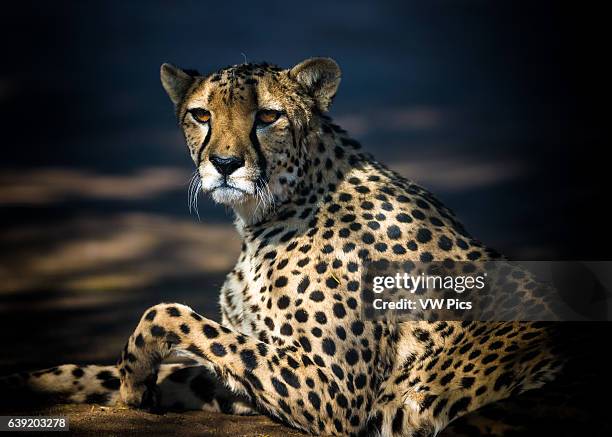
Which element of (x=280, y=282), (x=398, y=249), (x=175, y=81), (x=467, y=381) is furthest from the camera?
(x=175, y=81)

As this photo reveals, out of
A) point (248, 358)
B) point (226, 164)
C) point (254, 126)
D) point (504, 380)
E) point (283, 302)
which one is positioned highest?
point (254, 126)

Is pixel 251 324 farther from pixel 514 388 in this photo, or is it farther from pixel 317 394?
pixel 514 388

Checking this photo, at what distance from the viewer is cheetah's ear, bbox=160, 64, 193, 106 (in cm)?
475

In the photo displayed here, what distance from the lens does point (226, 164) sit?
164 inches

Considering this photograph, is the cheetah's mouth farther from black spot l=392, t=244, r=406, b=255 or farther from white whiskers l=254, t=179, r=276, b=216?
black spot l=392, t=244, r=406, b=255

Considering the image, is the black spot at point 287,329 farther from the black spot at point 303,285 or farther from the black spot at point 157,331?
the black spot at point 157,331

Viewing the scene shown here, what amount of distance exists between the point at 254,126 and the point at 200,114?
282mm

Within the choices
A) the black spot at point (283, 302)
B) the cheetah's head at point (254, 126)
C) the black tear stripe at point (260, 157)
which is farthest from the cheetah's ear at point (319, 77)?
the black spot at point (283, 302)

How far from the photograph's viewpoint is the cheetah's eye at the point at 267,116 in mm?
4414

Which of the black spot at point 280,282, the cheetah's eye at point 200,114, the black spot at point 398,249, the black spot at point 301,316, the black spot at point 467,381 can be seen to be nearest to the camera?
the black spot at point 467,381

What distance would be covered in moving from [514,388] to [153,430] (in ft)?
4.79

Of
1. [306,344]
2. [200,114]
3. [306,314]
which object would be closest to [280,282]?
[306,314]

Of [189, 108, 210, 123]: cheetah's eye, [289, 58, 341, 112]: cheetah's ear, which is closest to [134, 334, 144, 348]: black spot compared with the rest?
[189, 108, 210, 123]: cheetah's eye

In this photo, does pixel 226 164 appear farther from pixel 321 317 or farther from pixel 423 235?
pixel 423 235
